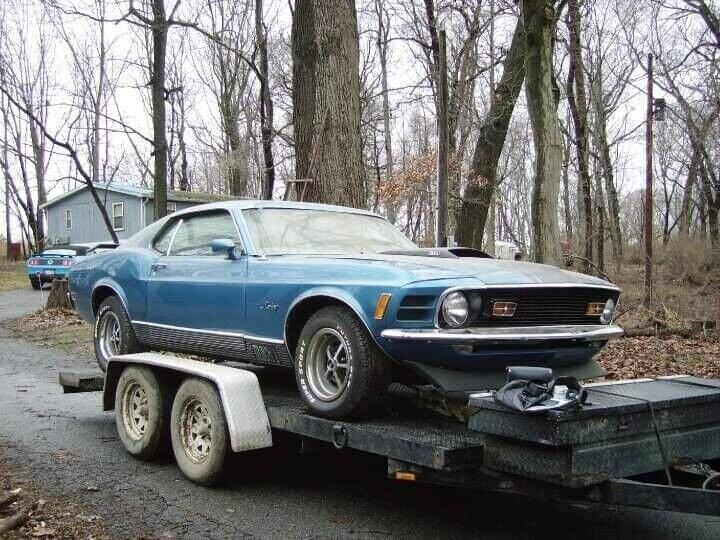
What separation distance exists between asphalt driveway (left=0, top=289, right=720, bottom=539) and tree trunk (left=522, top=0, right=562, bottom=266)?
8.26 m

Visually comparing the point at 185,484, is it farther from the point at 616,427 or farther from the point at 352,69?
the point at 352,69

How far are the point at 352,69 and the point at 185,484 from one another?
6.56 meters

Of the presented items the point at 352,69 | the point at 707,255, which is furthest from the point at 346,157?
the point at 707,255

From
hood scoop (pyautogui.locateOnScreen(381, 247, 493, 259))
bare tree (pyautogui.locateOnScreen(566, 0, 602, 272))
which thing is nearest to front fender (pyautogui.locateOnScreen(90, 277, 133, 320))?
hood scoop (pyautogui.locateOnScreen(381, 247, 493, 259))

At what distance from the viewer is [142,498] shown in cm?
479

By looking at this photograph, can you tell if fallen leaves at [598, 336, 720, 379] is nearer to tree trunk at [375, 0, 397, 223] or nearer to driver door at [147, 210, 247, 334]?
driver door at [147, 210, 247, 334]

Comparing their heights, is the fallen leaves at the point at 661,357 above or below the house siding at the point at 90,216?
below

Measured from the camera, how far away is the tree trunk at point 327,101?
9.91 m

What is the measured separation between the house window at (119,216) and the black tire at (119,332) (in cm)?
2773

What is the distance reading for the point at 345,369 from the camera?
4398 millimetres

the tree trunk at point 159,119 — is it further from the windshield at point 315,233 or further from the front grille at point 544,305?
the front grille at point 544,305

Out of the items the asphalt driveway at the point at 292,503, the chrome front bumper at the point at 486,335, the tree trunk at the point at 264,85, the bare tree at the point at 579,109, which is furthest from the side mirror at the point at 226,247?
the bare tree at the point at 579,109

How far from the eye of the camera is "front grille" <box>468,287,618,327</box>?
13.4 ft

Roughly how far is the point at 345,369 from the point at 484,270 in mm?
997
